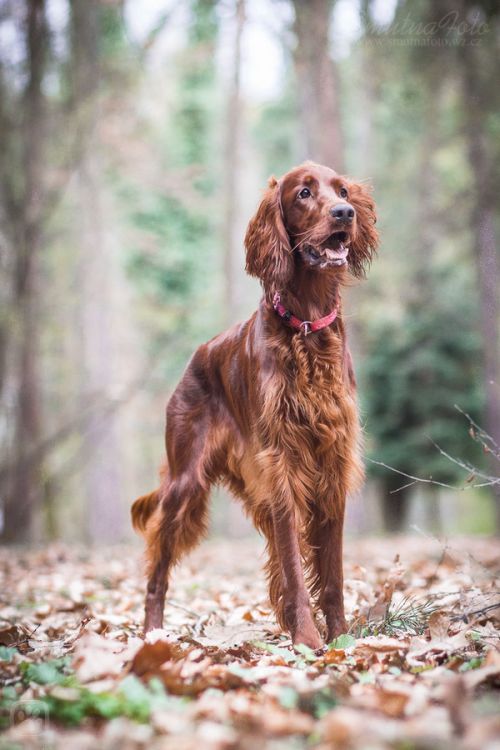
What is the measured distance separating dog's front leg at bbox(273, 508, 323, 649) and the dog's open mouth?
3.57ft

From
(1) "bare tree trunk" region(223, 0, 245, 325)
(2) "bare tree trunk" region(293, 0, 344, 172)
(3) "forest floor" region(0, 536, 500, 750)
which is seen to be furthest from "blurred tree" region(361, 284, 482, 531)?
(3) "forest floor" region(0, 536, 500, 750)

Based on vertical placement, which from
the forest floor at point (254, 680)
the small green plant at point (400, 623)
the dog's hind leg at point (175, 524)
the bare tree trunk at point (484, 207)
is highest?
the bare tree trunk at point (484, 207)

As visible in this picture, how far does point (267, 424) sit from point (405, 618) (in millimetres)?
1009

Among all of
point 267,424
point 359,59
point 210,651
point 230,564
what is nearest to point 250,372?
point 267,424

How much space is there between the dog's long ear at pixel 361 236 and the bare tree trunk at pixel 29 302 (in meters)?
5.74

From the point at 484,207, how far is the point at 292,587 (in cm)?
839

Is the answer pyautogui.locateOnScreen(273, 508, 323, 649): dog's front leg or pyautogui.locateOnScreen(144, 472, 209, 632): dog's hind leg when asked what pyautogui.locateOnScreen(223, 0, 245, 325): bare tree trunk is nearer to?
pyautogui.locateOnScreen(144, 472, 209, 632): dog's hind leg

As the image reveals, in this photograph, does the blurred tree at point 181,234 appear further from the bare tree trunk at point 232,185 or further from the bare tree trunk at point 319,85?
the bare tree trunk at point 319,85

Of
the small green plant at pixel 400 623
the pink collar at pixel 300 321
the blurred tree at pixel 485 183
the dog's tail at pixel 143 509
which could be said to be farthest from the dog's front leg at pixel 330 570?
the blurred tree at pixel 485 183

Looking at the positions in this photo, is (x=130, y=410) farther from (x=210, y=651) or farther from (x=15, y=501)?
(x=210, y=651)

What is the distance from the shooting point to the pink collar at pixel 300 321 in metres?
3.22

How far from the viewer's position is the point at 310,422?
10.3 feet

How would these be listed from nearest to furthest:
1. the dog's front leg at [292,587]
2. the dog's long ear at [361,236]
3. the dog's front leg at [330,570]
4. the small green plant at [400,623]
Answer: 1. the dog's front leg at [292,587]
2. the small green plant at [400,623]
3. the dog's front leg at [330,570]
4. the dog's long ear at [361,236]

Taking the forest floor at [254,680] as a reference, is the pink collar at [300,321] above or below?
above
